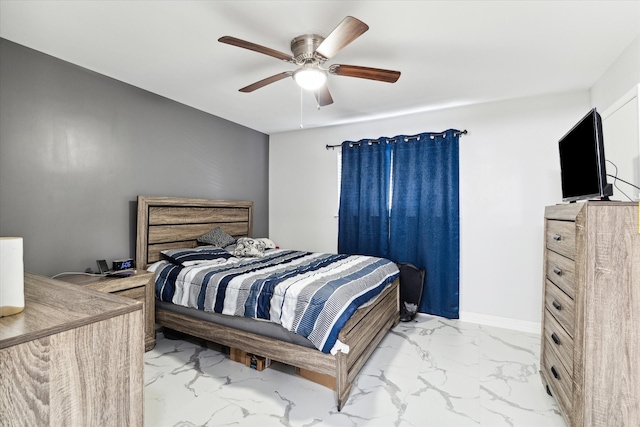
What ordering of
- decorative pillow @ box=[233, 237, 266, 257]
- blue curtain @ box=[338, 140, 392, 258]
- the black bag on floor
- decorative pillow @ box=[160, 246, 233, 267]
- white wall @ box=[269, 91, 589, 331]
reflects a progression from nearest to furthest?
decorative pillow @ box=[160, 246, 233, 267], white wall @ box=[269, 91, 589, 331], decorative pillow @ box=[233, 237, 266, 257], the black bag on floor, blue curtain @ box=[338, 140, 392, 258]

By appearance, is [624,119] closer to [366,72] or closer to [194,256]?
[366,72]

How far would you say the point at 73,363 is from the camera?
92cm

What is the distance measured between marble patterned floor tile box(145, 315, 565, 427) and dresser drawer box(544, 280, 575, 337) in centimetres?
65

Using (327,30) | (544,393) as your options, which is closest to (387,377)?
(544,393)

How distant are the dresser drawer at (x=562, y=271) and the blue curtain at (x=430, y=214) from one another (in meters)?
1.45

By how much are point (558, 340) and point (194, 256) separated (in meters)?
2.92

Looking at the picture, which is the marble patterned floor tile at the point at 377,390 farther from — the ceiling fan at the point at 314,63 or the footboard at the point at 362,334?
the ceiling fan at the point at 314,63

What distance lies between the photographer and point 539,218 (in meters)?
3.29

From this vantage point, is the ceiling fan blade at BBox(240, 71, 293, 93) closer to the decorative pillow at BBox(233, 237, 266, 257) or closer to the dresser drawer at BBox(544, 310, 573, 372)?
the decorative pillow at BBox(233, 237, 266, 257)

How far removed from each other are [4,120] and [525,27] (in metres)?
3.70

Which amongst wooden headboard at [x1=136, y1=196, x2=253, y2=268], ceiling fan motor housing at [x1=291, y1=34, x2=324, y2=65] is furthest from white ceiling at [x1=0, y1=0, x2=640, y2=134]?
wooden headboard at [x1=136, y1=196, x2=253, y2=268]

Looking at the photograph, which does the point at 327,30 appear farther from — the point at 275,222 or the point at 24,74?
the point at 275,222

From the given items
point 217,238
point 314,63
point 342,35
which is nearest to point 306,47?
point 314,63

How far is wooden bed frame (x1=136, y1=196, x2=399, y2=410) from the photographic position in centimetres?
214
